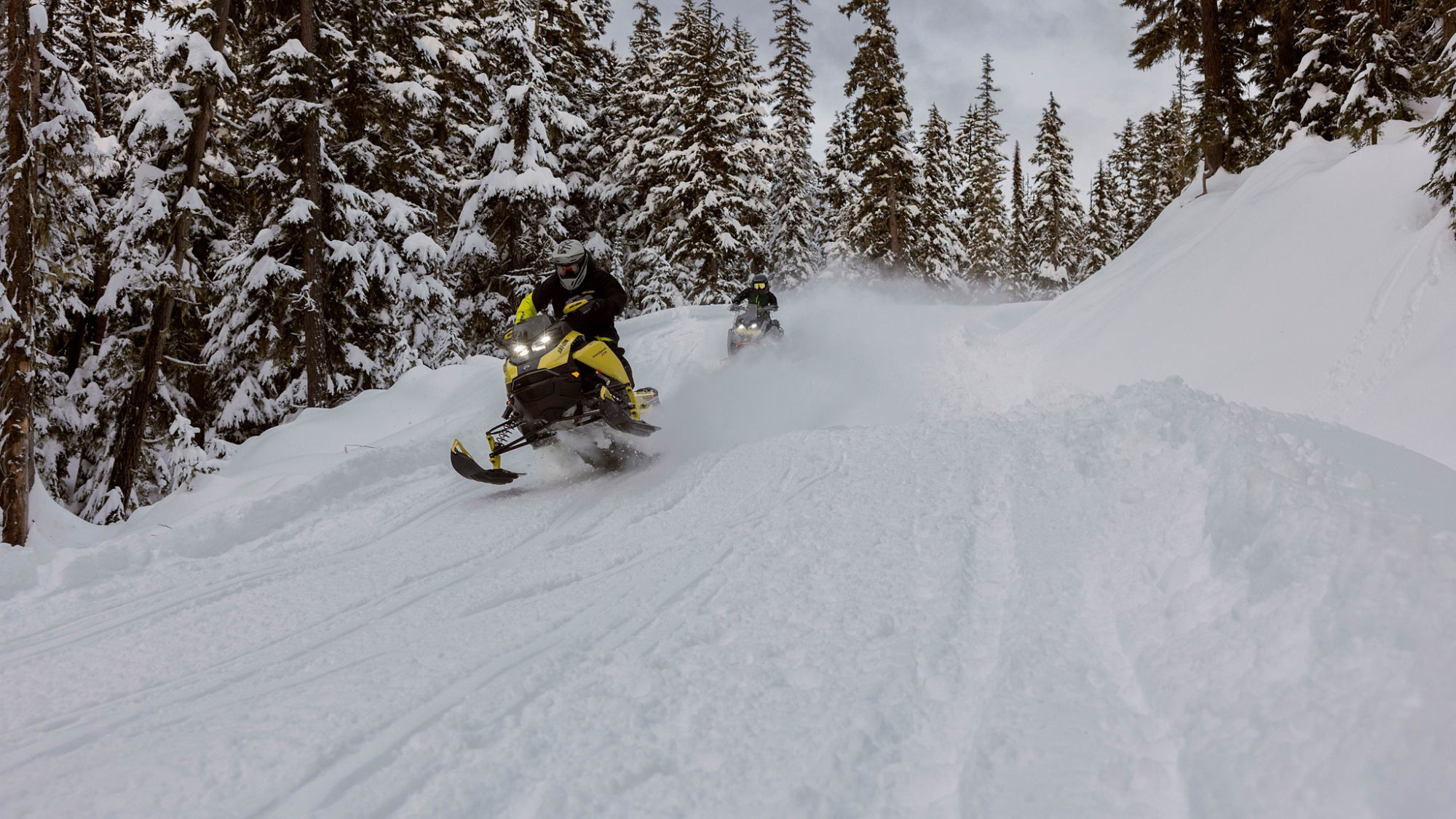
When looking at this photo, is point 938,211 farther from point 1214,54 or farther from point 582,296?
point 582,296

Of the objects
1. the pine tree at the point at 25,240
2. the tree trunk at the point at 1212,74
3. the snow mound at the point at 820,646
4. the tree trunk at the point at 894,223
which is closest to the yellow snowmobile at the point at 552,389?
the snow mound at the point at 820,646

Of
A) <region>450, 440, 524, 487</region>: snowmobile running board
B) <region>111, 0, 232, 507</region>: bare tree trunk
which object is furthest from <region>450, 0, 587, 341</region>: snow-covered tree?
<region>450, 440, 524, 487</region>: snowmobile running board

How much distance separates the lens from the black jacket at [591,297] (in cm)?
689

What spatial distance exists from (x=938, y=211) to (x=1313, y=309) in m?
27.3

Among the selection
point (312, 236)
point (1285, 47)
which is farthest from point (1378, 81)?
point (312, 236)

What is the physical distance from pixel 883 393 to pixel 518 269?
13640 mm

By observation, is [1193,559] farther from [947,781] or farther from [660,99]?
[660,99]

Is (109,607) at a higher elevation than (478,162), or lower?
lower

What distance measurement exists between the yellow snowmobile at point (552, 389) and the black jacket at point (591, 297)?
9.0 inches

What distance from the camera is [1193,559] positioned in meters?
3.13

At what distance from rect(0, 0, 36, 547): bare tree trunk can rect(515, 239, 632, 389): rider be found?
7.49 m

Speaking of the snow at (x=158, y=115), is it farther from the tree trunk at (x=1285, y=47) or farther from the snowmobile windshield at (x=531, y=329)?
the tree trunk at (x=1285, y=47)

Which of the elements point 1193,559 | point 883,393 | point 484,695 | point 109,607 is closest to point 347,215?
point 883,393

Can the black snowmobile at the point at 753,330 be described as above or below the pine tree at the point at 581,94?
below
